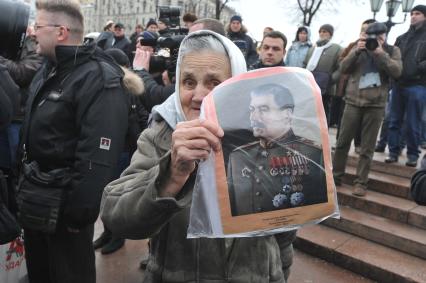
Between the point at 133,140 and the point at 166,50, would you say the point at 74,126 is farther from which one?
the point at 166,50

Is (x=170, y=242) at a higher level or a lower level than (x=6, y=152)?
higher

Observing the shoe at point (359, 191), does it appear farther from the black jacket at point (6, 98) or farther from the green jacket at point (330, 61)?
the black jacket at point (6, 98)

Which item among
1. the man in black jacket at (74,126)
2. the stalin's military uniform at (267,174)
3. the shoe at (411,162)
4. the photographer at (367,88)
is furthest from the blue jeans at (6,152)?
the shoe at (411,162)

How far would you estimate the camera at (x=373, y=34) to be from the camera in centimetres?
450

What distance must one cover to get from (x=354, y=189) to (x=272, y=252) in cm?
387

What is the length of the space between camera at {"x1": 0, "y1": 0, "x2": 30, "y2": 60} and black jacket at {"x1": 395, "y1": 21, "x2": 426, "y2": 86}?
462 centimetres

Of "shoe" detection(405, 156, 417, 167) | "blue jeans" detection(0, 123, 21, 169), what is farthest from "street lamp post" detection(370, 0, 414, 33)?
"blue jeans" detection(0, 123, 21, 169)

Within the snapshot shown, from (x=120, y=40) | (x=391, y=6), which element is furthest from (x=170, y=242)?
(x=391, y=6)

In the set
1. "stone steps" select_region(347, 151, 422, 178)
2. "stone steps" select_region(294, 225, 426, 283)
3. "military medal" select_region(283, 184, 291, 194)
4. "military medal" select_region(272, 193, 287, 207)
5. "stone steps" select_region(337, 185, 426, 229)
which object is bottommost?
"stone steps" select_region(294, 225, 426, 283)

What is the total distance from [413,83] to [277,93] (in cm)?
489

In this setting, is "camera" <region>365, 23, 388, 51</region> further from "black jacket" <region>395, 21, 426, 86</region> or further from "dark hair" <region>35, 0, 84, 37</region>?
"dark hair" <region>35, 0, 84, 37</region>

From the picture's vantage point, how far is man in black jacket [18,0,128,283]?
86.0 inches

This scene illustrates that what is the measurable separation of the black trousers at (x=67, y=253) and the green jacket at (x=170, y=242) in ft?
3.85

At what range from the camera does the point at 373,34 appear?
4535 millimetres
